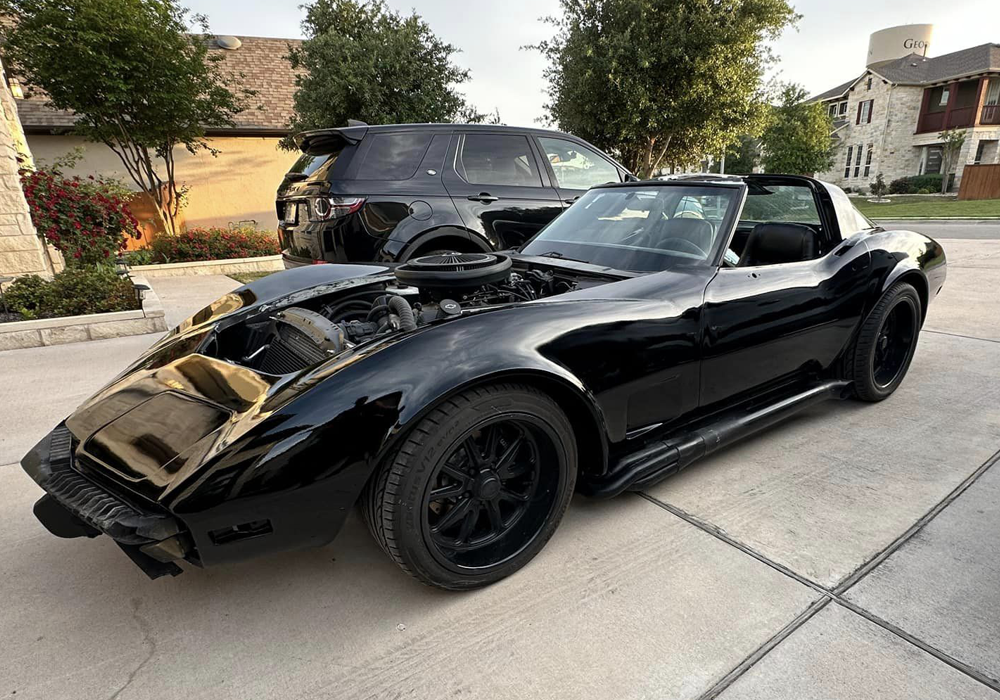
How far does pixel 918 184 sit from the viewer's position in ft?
106

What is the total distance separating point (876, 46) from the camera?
4994cm

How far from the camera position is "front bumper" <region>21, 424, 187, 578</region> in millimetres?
1470

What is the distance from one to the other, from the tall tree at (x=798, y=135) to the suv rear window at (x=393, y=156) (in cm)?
3041

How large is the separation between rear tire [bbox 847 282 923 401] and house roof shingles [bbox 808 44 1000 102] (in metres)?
40.7

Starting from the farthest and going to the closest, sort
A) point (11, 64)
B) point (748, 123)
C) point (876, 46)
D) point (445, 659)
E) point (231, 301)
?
point (876, 46) < point (748, 123) < point (11, 64) < point (231, 301) < point (445, 659)

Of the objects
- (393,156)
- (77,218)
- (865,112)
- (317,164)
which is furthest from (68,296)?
(865,112)

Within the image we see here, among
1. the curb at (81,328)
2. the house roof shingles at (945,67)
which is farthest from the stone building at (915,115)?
the curb at (81,328)

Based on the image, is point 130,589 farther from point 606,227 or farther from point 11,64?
point 11,64

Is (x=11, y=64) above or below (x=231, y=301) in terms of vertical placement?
above

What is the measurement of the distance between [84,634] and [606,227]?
281 centimetres

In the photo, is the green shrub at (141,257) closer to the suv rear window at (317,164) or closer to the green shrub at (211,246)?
the green shrub at (211,246)

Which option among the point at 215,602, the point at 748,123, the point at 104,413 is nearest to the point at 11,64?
the point at 104,413

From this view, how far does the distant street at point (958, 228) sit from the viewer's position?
12148 millimetres

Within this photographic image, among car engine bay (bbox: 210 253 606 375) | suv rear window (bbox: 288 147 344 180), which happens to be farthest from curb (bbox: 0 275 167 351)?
car engine bay (bbox: 210 253 606 375)
